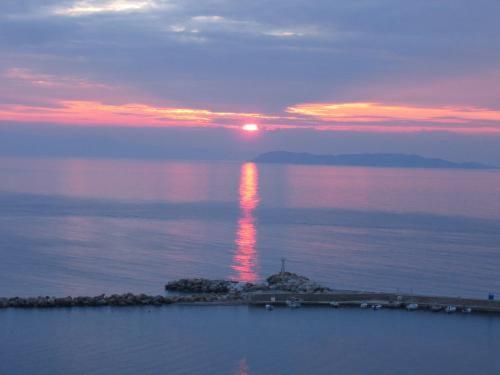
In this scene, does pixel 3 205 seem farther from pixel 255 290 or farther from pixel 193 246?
pixel 255 290

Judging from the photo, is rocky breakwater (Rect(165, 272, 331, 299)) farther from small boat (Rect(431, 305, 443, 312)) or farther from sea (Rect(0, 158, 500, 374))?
small boat (Rect(431, 305, 443, 312))

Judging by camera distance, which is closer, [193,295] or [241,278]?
[193,295]

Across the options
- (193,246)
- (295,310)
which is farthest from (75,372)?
(193,246)

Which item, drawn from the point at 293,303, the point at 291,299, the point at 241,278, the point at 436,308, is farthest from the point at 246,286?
the point at 436,308

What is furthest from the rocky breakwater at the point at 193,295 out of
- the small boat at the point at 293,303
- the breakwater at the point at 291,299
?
the small boat at the point at 293,303

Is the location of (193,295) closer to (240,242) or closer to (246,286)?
(246,286)

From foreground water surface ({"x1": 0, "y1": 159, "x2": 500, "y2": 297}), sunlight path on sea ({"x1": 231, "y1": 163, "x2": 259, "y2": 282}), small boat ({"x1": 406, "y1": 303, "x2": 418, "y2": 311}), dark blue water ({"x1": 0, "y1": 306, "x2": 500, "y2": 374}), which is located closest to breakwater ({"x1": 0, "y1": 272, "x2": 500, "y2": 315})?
small boat ({"x1": 406, "y1": 303, "x2": 418, "y2": 311})

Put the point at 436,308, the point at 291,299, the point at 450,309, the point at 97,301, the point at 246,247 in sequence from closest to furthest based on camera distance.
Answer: the point at 450,309
the point at 436,308
the point at 97,301
the point at 291,299
the point at 246,247
